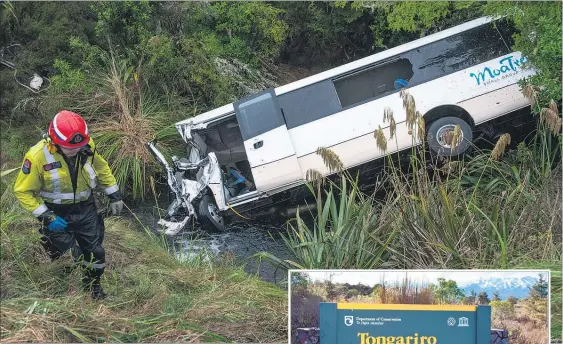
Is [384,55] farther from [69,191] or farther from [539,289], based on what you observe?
[539,289]

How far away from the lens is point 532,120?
27.2 feet

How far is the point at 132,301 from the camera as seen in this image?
555 centimetres

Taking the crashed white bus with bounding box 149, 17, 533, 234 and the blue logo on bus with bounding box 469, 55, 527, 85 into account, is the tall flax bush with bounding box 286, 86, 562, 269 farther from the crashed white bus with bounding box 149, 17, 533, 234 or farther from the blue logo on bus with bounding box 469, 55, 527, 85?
the blue logo on bus with bounding box 469, 55, 527, 85

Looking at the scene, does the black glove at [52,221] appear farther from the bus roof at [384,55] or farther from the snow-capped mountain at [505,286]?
the bus roof at [384,55]

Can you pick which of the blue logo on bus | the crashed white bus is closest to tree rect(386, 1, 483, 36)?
the crashed white bus

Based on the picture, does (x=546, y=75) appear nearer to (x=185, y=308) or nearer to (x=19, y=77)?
(x=185, y=308)

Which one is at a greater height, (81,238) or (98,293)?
(81,238)

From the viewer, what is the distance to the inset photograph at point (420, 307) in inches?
148

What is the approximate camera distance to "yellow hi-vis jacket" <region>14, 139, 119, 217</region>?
17.0ft

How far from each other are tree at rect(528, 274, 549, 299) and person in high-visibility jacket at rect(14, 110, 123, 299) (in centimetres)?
328

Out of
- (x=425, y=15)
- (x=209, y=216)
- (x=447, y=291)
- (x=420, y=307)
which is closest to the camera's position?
(x=420, y=307)

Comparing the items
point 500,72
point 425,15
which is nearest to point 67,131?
point 500,72

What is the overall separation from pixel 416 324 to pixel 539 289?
0.73 meters

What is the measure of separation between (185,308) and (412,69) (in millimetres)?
4437
